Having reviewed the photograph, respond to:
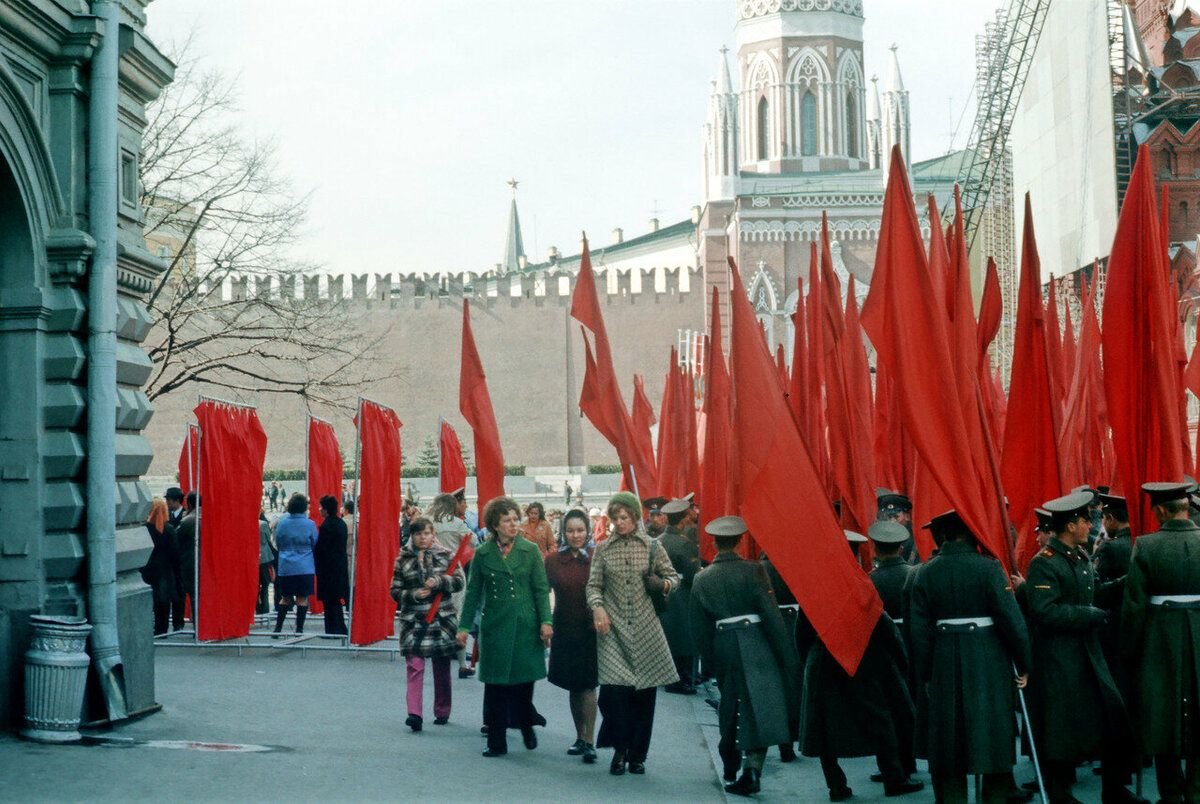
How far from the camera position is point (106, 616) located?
9742 millimetres

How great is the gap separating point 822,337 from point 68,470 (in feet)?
19.1

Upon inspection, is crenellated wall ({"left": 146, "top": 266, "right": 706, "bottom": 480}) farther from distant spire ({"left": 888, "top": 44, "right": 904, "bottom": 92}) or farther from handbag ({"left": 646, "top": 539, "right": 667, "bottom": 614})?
handbag ({"left": 646, "top": 539, "right": 667, "bottom": 614})

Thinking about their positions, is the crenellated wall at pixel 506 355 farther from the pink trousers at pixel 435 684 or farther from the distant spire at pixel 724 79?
the pink trousers at pixel 435 684

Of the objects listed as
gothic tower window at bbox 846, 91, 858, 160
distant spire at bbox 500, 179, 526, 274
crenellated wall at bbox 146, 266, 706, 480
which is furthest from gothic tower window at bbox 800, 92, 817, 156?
distant spire at bbox 500, 179, 526, 274

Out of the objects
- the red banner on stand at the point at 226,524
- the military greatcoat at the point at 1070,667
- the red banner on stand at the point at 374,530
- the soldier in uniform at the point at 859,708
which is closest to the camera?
the military greatcoat at the point at 1070,667

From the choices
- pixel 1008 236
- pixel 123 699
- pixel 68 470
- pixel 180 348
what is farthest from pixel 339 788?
pixel 1008 236

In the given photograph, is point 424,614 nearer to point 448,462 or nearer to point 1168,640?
point 1168,640

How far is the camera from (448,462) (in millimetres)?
17203

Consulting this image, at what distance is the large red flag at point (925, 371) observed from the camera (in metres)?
7.89

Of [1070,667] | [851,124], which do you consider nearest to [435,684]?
[1070,667]

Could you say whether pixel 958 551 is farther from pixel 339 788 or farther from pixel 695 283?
pixel 695 283

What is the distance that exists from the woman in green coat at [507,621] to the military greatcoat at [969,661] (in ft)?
8.45

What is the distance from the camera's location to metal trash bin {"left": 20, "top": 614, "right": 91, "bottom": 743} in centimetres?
926

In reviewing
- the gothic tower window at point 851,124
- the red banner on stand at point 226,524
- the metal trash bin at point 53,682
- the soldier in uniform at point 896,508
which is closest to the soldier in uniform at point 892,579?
the soldier in uniform at point 896,508
